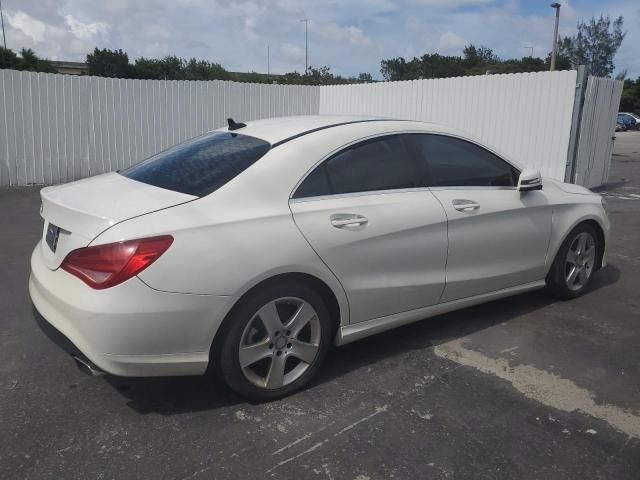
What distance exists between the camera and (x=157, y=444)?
286 cm

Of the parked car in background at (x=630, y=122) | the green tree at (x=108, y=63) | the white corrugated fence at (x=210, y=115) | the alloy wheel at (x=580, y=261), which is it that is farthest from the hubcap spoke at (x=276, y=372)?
the green tree at (x=108, y=63)

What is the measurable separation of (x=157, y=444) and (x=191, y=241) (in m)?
1.00

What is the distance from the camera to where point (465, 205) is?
158 inches

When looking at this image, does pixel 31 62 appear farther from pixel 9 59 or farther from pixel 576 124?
pixel 576 124

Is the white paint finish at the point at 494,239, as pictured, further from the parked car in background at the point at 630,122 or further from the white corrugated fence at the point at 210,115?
the parked car in background at the point at 630,122

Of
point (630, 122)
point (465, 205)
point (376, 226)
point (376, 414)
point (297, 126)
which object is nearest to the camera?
point (376, 414)

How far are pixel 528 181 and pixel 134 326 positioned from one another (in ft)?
9.87

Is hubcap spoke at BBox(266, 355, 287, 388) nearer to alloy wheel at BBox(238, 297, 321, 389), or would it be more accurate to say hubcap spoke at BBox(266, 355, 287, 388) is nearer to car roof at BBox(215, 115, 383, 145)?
alloy wheel at BBox(238, 297, 321, 389)

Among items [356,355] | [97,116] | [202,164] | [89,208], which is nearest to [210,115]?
[97,116]

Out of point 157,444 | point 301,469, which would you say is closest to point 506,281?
point 301,469

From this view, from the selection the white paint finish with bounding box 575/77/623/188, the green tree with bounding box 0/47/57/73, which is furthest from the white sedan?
the green tree with bounding box 0/47/57/73

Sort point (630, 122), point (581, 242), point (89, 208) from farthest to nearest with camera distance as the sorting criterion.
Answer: point (630, 122), point (581, 242), point (89, 208)

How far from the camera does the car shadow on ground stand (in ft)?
10.7

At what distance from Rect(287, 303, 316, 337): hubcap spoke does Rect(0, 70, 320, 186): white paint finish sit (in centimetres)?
988
